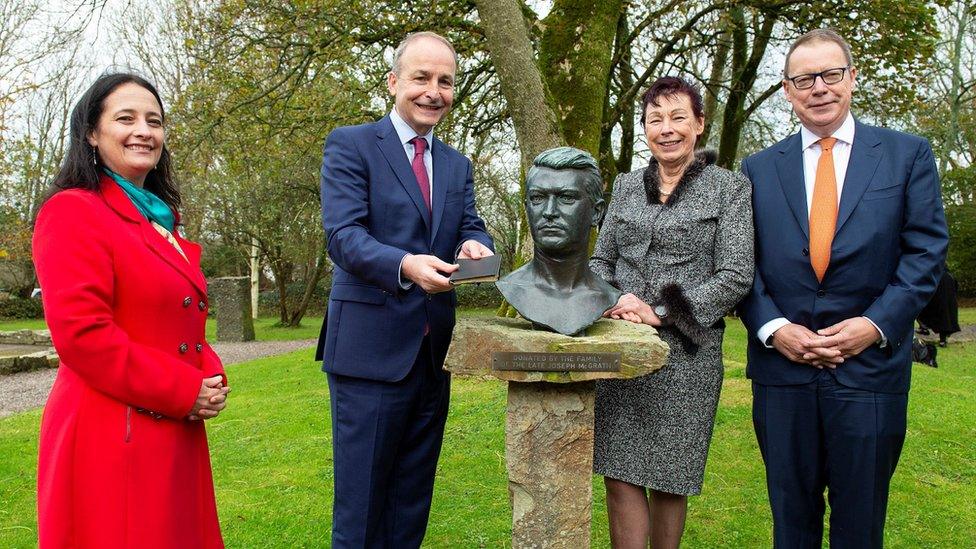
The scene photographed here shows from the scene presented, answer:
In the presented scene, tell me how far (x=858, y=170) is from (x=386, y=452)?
2.27 metres

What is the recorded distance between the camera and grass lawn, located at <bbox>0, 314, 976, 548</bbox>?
4633mm

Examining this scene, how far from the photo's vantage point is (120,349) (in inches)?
91.0

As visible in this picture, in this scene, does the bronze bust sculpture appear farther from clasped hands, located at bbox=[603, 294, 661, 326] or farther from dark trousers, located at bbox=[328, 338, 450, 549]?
dark trousers, located at bbox=[328, 338, 450, 549]

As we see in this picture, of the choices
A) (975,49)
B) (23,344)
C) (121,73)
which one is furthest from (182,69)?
(975,49)

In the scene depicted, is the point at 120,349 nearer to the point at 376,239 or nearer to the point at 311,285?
the point at 376,239

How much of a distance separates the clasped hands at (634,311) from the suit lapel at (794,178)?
0.70 m

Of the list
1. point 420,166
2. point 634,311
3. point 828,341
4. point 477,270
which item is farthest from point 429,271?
point 828,341

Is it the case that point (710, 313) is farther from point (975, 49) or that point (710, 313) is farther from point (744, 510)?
point (975, 49)

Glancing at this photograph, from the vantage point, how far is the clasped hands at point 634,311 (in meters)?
3.02

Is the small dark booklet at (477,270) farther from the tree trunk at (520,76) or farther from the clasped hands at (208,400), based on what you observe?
the tree trunk at (520,76)

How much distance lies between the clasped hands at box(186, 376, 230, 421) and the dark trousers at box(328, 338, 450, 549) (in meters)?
0.56

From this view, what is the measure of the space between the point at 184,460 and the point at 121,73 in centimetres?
144

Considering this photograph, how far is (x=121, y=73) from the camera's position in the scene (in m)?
2.62

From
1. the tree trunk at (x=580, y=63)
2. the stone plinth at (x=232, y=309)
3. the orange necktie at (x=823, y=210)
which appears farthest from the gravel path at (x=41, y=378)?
the orange necktie at (x=823, y=210)
